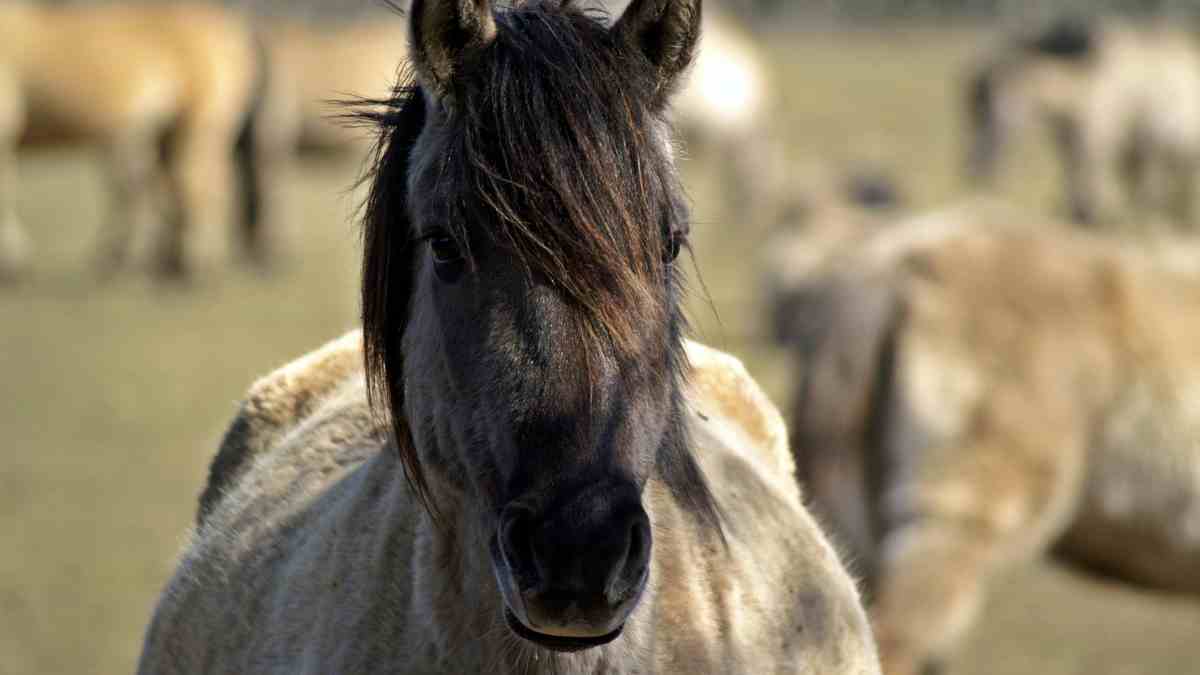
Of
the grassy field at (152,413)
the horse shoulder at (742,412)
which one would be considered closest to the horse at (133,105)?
the grassy field at (152,413)

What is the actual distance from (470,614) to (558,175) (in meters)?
0.67

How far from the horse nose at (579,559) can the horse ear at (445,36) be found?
0.67 meters

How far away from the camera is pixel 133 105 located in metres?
15.0

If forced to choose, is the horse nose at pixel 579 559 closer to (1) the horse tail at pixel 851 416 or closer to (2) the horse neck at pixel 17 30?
(1) the horse tail at pixel 851 416

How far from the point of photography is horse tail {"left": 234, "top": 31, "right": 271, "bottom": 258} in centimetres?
1658

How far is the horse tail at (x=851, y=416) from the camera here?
17.5 ft

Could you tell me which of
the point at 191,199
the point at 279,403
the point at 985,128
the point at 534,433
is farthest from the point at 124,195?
the point at 534,433

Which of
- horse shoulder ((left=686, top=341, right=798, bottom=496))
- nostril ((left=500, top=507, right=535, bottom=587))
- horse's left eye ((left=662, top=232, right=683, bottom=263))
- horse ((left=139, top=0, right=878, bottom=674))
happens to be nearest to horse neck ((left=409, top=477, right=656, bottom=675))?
horse ((left=139, top=0, right=878, bottom=674))

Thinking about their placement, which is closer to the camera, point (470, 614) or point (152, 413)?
point (470, 614)

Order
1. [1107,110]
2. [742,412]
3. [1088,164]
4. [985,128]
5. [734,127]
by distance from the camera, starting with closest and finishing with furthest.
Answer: [742,412] → [1088,164] → [1107,110] → [985,128] → [734,127]

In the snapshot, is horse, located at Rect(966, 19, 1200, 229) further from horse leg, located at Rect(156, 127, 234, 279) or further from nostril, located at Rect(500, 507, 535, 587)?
nostril, located at Rect(500, 507, 535, 587)

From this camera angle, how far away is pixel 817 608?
8.97 ft

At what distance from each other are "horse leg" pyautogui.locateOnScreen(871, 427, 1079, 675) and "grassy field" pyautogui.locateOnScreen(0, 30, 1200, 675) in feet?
2.05

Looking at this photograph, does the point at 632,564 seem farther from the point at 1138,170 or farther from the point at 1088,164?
the point at 1138,170
